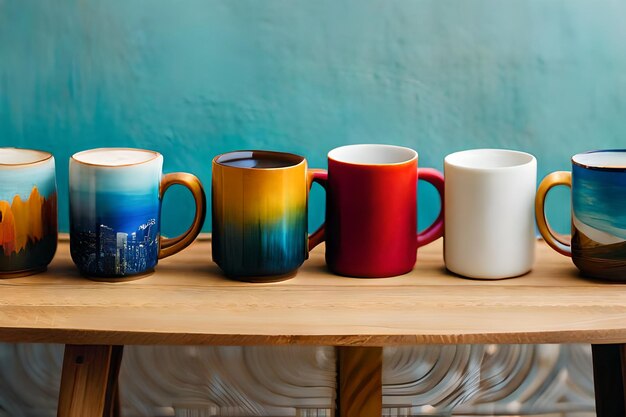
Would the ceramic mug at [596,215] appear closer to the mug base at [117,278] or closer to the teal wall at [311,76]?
the teal wall at [311,76]

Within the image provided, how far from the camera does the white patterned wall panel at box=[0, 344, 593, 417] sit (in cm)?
124

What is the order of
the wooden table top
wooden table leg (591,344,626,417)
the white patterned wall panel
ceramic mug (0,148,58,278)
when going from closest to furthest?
1. the wooden table top
2. ceramic mug (0,148,58,278)
3. wooden table leg (591,344,626,417)
4. the white patterned wall panel

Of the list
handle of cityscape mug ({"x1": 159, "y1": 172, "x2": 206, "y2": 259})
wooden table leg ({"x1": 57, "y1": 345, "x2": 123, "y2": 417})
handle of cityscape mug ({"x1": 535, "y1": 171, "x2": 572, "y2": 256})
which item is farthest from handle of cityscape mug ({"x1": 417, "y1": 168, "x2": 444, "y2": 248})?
wooden table leg ({"x1": 57, "y1": 345, "x2": 123, "y2": 417})

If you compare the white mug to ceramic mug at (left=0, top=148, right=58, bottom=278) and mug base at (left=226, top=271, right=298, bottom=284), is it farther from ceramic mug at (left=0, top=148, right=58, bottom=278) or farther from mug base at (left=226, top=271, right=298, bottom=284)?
ceramic mug at (left=0, top=148, right=58, bottom=278)

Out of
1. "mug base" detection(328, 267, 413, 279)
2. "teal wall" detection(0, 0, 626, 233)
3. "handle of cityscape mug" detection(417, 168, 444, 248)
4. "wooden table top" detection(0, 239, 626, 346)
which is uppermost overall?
"teal wall" detection(0, 0, 626, 233)

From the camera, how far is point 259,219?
0.89 metres

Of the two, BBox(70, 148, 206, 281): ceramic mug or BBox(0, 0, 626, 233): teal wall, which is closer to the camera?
BBox(70, 148, 206, 281): ceramic mug

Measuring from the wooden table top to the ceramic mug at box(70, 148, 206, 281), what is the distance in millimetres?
26

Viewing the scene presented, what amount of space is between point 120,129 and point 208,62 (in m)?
0.15

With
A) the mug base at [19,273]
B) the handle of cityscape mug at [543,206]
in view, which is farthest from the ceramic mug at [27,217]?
the handle of cityscape mug at [543,206]

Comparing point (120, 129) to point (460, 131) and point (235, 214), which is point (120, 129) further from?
point (460, 131)

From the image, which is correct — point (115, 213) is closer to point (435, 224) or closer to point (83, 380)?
point (83, 380)

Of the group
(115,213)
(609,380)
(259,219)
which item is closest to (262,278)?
(259,219)

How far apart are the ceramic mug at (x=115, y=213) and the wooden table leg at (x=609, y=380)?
571 millimetres
